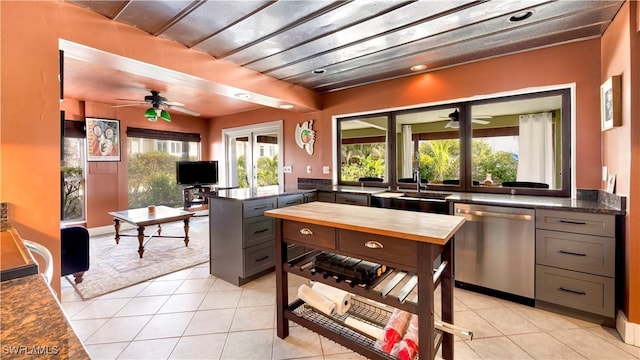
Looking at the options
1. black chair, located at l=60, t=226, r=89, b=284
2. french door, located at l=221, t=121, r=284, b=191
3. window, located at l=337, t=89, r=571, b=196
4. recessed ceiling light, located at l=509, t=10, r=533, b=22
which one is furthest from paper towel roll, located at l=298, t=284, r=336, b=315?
french door, located at l=221, t=121, r=284, b=191

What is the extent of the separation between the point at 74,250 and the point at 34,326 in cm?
277

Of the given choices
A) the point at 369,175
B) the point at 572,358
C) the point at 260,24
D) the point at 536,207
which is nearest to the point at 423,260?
the point at 572,358

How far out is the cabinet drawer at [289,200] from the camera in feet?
10.7

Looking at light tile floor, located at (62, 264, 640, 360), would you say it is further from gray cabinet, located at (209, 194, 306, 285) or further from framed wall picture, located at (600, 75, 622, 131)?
framed wall picture, located at (600, 75, 622, 131)

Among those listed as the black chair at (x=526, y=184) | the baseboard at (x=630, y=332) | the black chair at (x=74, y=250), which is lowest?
the baseboard at (x=630, y=332)

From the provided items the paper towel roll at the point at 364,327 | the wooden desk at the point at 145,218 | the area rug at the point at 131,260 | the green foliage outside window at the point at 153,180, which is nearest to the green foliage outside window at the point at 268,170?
the area rug at the point at 131,260

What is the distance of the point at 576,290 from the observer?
219 cm

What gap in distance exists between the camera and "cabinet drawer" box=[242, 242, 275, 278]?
2.87 m

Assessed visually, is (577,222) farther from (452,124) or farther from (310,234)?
(310,234)

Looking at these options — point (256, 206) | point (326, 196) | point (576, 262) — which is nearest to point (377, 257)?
point (256, 206)

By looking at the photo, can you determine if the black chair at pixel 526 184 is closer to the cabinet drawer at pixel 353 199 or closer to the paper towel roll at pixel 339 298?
the cabinet drawer at pixel 353 199

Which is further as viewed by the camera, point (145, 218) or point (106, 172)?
point (106, 172)

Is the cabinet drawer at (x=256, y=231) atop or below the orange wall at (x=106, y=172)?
below

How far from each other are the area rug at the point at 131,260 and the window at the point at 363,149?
248 centimetres
